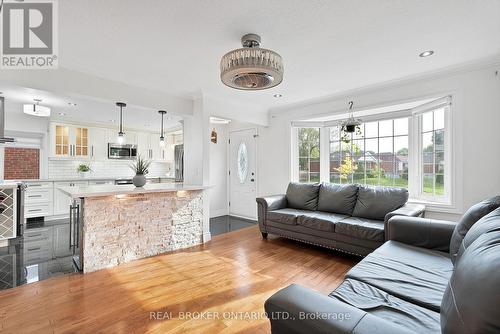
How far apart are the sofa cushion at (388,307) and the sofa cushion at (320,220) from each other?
168 cm

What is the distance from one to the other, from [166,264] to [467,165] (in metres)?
3.80

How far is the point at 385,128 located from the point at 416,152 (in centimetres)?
60

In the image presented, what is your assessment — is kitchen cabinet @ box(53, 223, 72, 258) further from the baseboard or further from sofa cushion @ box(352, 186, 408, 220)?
sofa cushion @ box(352, 186, 408, 220)

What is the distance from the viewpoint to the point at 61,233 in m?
4.07

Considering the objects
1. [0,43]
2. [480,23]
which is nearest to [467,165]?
[480,23]

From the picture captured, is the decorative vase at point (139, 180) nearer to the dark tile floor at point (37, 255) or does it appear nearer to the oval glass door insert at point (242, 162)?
the dark tile floor at point (37, 255)

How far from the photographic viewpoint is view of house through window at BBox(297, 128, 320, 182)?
457cm

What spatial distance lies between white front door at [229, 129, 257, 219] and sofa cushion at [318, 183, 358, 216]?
177 cm

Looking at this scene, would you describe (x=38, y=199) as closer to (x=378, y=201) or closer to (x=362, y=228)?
(x=362, y=228)

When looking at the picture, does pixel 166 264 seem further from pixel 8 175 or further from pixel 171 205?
pixel 8 175

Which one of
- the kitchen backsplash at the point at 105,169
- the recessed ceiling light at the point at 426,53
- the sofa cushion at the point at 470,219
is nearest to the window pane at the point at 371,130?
the recessed ceiling light at the point at 426,53

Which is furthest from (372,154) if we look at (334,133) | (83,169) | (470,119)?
(83,169)

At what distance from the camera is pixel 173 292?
7.39 feet

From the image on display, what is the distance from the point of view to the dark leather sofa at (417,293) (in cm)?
77
